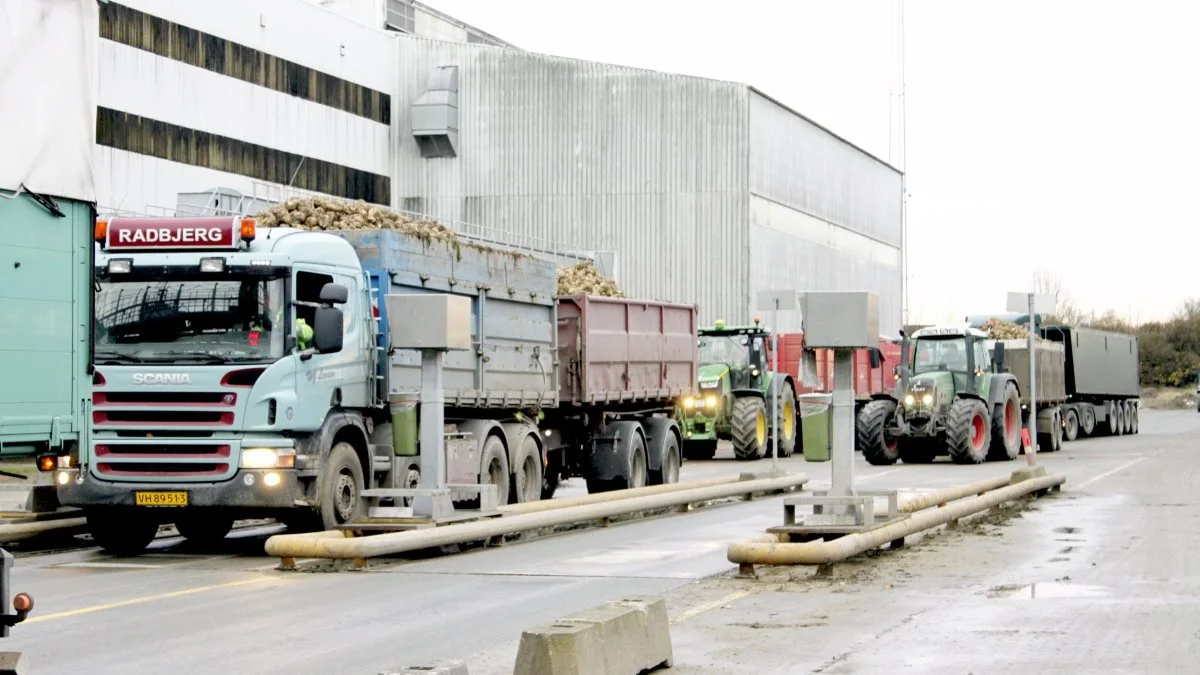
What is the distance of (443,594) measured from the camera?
1375 centimetres

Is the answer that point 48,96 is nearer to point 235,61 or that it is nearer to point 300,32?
point 235,61

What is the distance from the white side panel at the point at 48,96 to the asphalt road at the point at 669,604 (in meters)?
3.34

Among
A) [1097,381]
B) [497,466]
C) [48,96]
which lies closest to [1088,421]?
[1097,381]

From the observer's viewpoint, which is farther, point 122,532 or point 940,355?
point 940,355

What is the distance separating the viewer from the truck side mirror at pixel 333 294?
54.6 feet

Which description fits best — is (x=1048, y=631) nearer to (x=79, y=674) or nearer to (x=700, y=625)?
(x=700, y=625)

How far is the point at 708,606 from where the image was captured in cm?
1274

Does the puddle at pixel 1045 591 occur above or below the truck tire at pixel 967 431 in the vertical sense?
A: below

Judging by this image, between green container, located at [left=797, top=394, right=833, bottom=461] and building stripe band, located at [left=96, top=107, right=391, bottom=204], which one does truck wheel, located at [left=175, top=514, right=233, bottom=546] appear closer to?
green container, located at [left=797, top=394, right=833, bottom=461]

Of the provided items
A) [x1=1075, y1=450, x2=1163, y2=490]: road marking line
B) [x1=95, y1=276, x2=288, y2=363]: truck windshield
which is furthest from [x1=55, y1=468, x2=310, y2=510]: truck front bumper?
[x1=1075, y1=450, x2=1163, y2=490]: road marking line

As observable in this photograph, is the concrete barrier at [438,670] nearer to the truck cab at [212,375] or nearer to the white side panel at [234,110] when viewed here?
the truck cab at [212,375]

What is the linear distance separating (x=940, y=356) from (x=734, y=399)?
4.62 meters

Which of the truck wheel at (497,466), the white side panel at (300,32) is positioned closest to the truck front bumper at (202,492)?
the truck wheel at (497,466)

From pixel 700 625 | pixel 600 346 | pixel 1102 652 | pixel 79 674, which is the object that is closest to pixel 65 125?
pixel 79 674
